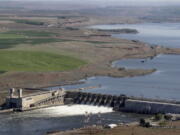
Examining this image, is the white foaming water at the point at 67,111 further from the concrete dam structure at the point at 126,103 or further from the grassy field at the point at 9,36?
the grassy field at the point at 9,36

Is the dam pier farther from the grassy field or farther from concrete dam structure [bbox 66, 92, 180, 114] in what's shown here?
the grassy field

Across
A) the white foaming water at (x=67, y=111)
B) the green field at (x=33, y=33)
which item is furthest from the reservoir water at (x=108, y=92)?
the green field at (x=33, y=33)

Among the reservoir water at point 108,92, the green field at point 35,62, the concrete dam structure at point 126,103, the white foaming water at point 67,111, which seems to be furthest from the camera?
the green field at point 35,62

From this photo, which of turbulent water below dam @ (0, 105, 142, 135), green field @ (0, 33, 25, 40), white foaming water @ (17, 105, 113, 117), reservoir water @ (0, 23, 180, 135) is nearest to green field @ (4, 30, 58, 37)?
green field @ (0, 33, 25, 40)

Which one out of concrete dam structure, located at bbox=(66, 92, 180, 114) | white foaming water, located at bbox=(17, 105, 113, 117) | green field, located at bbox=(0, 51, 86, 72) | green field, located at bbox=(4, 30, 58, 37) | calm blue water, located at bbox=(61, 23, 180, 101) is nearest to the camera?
concrete dam structure, located at bbox=(66, 92, 180, 114)

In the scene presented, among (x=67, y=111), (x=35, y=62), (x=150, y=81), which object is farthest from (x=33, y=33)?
(x=67, y=111)

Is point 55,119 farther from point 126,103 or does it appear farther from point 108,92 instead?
point 108,92

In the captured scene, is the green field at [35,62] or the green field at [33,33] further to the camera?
the green field at [33,33]
